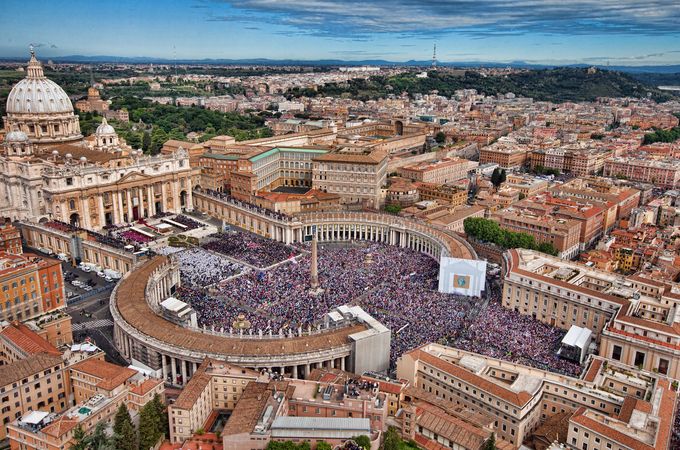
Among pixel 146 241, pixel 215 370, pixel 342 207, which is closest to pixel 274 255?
pixel 146 241

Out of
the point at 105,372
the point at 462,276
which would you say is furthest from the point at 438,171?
the point at 105,372

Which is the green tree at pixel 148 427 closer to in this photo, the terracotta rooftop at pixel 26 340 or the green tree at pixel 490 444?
the terracotta rooftop at pixel 26 340

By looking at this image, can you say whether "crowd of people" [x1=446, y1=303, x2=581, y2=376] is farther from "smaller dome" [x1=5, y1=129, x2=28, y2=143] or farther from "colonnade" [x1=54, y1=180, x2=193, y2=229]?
"smaller dome" [x1=5, y1=129, x2=28, y2=143]

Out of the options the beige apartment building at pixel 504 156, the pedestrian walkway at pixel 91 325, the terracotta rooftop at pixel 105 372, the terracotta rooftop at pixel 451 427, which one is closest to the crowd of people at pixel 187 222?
the pedestrian walkway at pixel 91 325

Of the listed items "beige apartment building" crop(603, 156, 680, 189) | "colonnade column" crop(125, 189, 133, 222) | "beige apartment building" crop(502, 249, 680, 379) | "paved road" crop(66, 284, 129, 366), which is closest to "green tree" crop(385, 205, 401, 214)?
"beige apartment building" crop(502, 249, 680, 379)

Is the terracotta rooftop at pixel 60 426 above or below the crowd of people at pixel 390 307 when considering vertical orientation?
above

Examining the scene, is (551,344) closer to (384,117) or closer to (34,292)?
(34,292)
